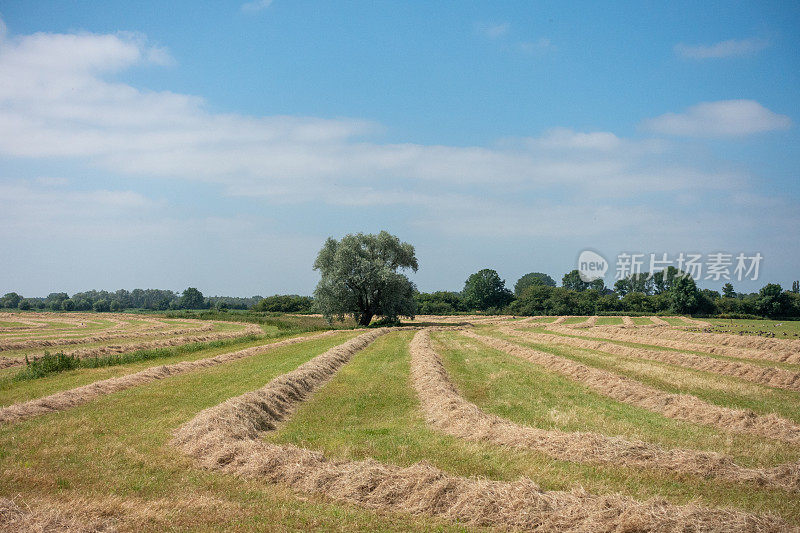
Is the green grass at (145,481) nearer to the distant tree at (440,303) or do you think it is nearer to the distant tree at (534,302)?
the distant tree at (534,302)

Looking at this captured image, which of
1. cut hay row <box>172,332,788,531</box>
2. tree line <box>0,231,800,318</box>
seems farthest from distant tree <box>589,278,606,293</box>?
cut hay row <box>172,332,788,531</box>

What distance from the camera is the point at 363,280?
6688 centimetres

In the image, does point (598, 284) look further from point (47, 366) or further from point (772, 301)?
point (47, 366)

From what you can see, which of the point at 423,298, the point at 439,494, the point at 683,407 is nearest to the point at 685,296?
the point at 423,298

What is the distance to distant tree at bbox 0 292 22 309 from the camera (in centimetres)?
→ 15754

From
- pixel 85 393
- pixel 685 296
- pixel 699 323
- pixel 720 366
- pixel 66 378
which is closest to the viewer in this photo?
pixel 85 393

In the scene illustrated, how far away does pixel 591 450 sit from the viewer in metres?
10.5

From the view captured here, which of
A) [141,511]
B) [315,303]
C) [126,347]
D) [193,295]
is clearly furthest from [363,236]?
[193,295]

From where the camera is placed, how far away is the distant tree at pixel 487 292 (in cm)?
12794

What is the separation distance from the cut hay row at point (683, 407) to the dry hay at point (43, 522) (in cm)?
1392

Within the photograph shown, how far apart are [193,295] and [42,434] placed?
597 feet

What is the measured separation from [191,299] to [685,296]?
520 ft

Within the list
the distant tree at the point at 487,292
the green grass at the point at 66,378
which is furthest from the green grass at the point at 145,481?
the distant tree at the point at 487,292

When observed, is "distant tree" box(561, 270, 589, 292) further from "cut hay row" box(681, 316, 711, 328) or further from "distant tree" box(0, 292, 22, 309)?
"distant tree" box(0, 292, 22, 309)
